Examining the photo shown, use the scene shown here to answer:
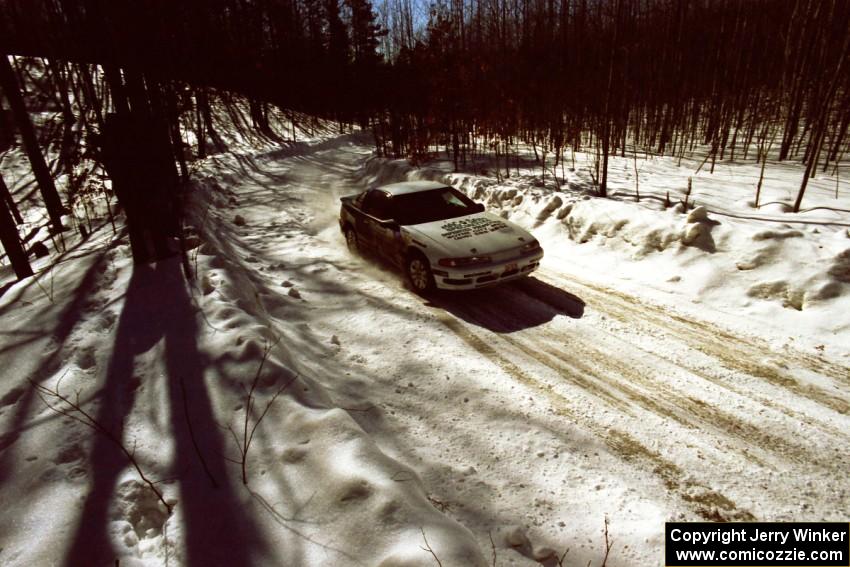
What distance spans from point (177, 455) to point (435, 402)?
7.36ft

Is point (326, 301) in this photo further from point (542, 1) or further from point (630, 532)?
point (542, 1)

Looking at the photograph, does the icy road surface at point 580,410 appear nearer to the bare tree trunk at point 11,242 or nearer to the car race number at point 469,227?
the car race number at point 469,227

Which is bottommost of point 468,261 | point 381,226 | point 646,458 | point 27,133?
point 646,458

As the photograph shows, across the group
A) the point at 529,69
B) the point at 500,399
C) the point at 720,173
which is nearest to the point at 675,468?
the point at 500,399

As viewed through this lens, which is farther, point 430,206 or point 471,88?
point 471,88

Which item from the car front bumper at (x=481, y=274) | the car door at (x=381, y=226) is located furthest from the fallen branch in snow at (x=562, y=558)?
the car door at (x=381, y=226)

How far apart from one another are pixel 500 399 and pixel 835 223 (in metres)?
6.65

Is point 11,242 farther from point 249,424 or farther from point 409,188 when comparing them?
point 249,424

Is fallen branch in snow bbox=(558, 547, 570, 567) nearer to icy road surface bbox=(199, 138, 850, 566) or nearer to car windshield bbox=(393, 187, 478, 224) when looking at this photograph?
icy road surface bbox=(199, 138, 850, 566)

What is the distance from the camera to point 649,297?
6.30 meters

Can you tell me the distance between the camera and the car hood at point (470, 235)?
20.4 ft

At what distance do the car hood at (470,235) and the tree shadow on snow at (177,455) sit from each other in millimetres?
3313

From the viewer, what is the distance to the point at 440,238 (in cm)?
647

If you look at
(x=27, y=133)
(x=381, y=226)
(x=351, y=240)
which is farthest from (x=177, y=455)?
(x=27, y=133)
